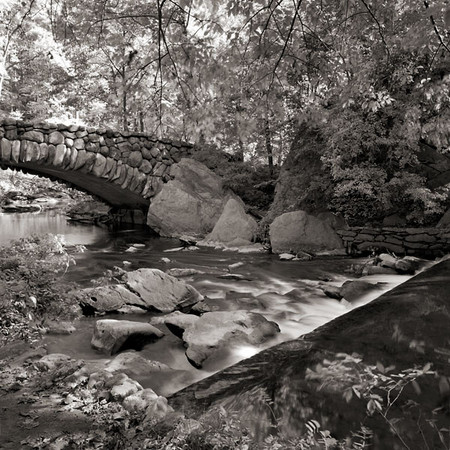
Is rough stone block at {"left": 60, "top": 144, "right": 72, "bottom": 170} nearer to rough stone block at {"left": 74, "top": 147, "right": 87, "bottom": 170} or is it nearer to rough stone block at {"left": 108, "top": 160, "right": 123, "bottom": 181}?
rough stone block at {"left": 74, "top": 147, "right": 87, "bottom": 170}

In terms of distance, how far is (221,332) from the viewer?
376 centimetres

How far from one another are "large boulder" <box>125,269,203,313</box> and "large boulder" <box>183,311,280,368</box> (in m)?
0.90

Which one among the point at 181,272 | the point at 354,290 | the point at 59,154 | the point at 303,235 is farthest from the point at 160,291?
the point at 59,154

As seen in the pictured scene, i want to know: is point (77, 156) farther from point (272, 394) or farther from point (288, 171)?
point (272, 394)

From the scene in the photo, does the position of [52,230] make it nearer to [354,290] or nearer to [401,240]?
[401,240]

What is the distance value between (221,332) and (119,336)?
0.83m

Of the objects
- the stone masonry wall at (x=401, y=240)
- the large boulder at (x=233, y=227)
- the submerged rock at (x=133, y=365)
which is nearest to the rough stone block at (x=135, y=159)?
the large boulder at (x=233, y=227)

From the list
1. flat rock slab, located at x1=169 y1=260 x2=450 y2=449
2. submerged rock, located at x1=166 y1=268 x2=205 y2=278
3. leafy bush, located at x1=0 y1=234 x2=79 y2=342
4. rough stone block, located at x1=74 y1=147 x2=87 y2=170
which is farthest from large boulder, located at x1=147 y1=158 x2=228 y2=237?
flat rock slab, located at x1=169 y1=260 x2=450 y2=449

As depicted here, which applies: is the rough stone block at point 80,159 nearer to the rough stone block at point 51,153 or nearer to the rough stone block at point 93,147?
the rough stone block at point 93,147

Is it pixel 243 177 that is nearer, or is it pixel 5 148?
pixel 5 148

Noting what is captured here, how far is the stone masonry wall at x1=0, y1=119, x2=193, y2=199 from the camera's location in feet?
35.9

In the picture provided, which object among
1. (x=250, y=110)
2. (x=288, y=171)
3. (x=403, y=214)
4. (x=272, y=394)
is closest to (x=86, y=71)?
(x=288, y=171)

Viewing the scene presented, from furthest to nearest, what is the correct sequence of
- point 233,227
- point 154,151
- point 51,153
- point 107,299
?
point 154,151 < point 51,153 < point 233,227 < point 107,299

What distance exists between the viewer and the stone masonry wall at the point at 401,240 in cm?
813
